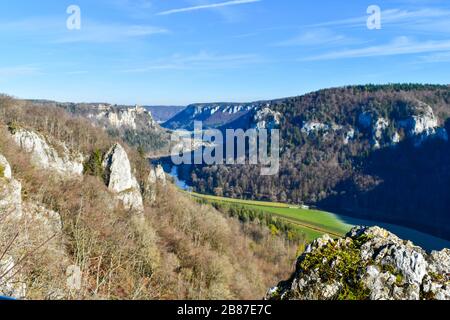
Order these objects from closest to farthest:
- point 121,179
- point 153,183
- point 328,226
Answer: point 121,179 < point 153,183 < point 328,226

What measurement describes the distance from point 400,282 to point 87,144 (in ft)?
234

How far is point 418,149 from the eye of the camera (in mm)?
187375

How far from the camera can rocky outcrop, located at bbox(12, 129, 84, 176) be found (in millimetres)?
52188

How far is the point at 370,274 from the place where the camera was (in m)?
7.60

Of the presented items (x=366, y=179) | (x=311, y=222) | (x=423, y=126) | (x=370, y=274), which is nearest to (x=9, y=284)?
(x=370, y=274)

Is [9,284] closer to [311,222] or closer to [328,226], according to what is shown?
[328,226]

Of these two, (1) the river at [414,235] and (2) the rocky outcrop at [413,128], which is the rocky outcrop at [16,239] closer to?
(1) the river at [414,235]

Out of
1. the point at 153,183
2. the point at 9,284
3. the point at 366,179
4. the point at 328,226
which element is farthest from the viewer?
the point at 366,179

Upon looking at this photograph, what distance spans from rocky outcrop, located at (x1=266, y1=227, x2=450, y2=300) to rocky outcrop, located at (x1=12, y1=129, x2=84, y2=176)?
1897 inches

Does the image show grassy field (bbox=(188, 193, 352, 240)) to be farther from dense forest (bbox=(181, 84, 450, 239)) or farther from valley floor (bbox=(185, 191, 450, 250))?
dense forest (bbox=(181, 84, 450, 239))

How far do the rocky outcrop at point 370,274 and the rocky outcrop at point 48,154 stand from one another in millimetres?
48184

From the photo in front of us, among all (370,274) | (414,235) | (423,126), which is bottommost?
(414,235)

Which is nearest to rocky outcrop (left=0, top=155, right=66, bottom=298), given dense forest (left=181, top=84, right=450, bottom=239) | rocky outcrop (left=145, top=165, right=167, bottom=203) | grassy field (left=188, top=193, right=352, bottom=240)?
rocky outcrop (left=145, top=165, right=167, bottom=203)

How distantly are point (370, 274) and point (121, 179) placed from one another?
62050 millimetres
